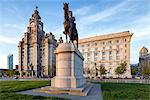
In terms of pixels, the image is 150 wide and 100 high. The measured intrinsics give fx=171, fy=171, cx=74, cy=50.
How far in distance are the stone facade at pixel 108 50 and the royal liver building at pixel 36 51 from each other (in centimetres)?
2312

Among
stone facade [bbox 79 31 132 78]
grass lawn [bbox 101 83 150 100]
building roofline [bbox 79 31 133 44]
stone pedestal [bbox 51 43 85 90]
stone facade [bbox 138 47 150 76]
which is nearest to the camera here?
grass lawn [bbox 101 83 150 100]

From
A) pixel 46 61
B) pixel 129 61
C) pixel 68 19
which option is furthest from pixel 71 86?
pixel 46 61

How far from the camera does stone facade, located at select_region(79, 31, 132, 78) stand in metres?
91.1

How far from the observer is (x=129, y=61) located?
88250mm

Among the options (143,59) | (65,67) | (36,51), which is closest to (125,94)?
(65,67)

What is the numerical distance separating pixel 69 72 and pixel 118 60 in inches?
3109

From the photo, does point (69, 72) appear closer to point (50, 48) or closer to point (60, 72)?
point (60, 72)

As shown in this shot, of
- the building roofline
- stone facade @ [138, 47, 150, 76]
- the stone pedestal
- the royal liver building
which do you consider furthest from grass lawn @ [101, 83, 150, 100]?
stone facade @ [138, 47, 150, 76]

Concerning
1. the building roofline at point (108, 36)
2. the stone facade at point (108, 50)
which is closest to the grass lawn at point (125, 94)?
the stone facade at point (108, 50)

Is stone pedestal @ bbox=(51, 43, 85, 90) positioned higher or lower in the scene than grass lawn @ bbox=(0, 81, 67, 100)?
higher

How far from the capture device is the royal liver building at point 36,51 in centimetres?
11281

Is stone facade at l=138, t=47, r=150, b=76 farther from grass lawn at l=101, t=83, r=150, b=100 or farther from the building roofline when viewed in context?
grass lawn at l=101, t=83, r=150, b=100

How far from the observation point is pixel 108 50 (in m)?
97.7

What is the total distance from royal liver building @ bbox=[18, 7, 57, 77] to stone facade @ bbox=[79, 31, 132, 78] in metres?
23.1
